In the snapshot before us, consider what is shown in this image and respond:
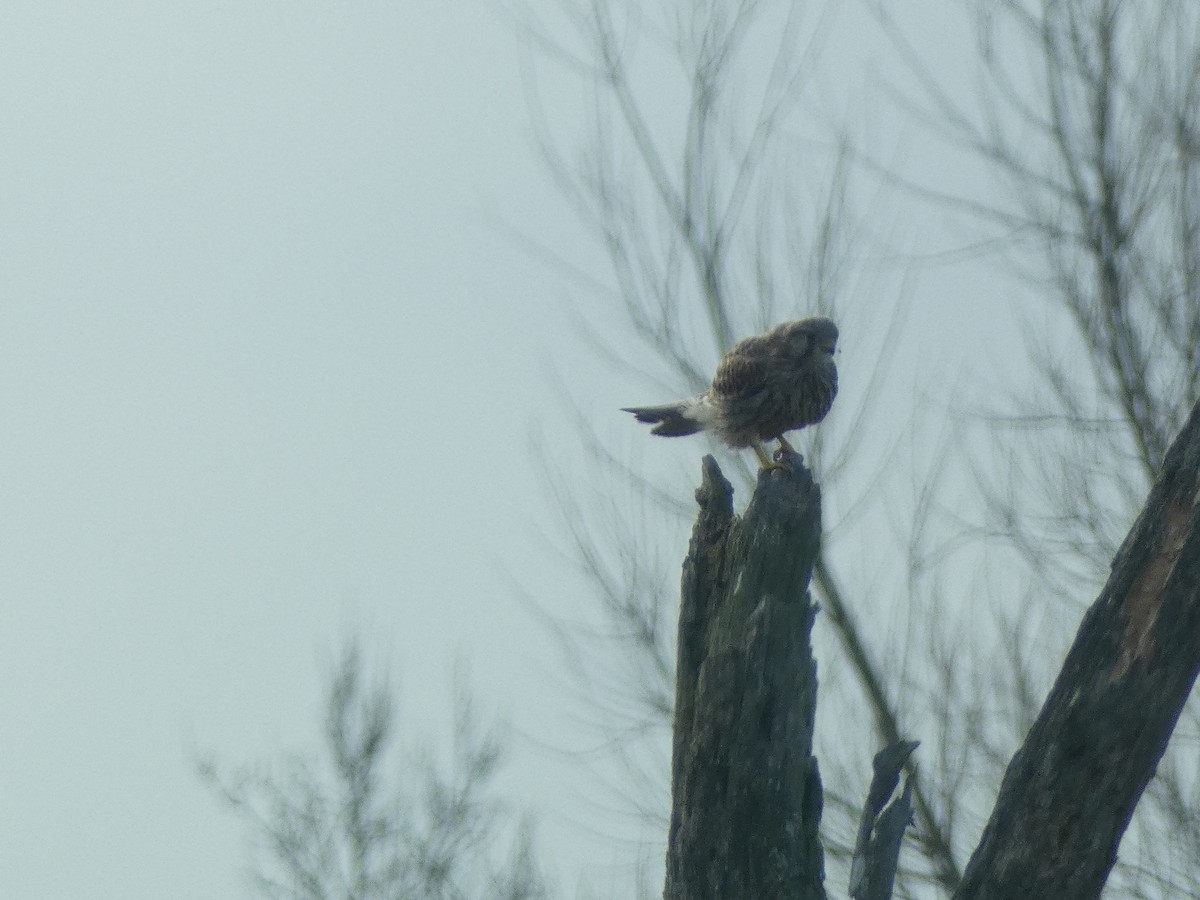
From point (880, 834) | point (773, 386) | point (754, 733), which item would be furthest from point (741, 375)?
point (754, 733)

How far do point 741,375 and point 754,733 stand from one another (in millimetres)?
2956

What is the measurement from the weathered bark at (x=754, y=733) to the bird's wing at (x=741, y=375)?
252 centimetres

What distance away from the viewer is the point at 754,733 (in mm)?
3875

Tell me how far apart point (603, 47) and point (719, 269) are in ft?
4.93

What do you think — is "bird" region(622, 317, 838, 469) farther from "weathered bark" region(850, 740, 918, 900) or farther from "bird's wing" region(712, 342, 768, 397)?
"weathered bark" region(850, 740, 918, 900)

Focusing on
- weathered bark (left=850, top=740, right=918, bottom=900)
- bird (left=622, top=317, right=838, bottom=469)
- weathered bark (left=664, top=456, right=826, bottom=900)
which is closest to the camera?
→ weathered bark (left=664, top=456, right=826, bottom=900)

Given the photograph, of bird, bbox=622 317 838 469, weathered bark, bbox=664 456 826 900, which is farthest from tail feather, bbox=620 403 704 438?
weathered bark, bbox=664 456 826 900

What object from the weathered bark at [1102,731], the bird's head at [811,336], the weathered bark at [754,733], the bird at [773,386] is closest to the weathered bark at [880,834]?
the weathered bark at [754,733]

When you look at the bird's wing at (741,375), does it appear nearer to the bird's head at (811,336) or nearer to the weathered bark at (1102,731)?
the bird's head at (811,336)

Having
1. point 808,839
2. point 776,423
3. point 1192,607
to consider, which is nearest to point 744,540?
point 808,839

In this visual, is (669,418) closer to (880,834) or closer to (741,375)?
(741,375)

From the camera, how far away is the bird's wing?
Result: 21.7ft

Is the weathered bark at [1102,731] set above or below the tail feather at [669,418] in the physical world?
below

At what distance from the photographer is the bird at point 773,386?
6602 mm
